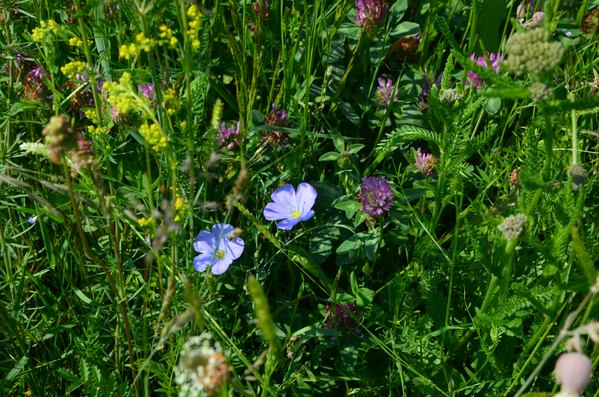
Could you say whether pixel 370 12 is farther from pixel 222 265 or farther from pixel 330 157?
pixel 222 265

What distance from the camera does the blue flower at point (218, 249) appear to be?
204 cm

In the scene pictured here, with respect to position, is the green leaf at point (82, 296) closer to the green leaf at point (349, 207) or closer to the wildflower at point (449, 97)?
the green leaf at point (349, 207)

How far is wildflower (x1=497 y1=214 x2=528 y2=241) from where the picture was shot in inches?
58.4

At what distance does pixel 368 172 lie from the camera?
2332mm

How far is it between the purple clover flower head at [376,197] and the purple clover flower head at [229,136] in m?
0.42

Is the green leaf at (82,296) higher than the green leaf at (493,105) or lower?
lower

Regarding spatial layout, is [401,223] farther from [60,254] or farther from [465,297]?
[60,254]

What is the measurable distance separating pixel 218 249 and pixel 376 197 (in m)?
0.48

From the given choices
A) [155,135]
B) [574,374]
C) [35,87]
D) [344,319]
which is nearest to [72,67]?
[155,135]

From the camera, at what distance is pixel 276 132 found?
7.42 feet

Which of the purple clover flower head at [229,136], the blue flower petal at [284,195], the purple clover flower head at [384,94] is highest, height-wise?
the purple clover flower head at [384,94]

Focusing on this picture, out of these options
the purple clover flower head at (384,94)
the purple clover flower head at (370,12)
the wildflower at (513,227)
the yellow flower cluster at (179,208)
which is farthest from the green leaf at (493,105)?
the yellow flower cluster at (179,208)

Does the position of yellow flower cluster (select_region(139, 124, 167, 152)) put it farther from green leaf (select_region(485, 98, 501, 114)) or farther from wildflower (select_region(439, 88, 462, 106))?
green leaf (select_region(485, 98, 501, 114))

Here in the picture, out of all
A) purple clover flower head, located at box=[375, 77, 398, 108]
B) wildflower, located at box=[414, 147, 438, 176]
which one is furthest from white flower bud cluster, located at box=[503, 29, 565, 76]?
purple clover flower head, located at box=[375, 77, 398, 108]
